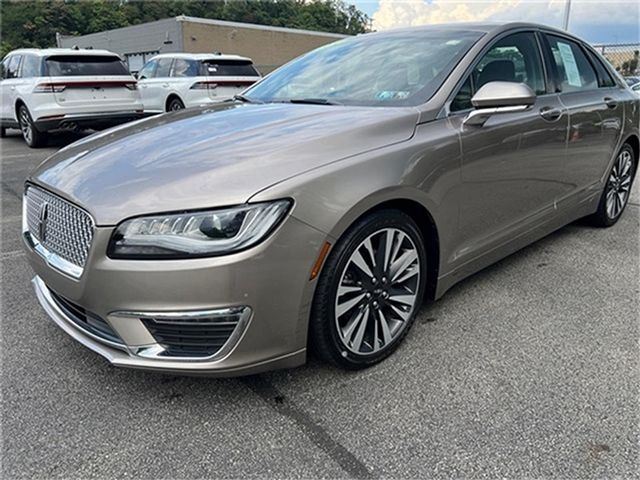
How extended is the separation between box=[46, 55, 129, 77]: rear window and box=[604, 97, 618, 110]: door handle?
795cm

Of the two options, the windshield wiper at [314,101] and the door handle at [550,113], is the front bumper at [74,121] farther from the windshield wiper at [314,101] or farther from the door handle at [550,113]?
the door handle at [550,113]

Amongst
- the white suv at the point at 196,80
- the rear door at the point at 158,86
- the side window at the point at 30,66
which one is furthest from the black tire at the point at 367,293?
the rear door at the point at 158,86

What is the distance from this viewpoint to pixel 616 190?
4359 mm

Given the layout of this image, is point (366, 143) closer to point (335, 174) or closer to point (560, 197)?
point (335, 174)

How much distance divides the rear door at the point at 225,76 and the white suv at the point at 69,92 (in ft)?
5.85

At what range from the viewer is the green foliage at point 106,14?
55.3m

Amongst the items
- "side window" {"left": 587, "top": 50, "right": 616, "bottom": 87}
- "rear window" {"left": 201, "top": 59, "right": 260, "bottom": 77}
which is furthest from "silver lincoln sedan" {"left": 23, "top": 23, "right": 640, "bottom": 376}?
"rear window" {"left": 201, "top": 59, "right": 260, "bottom": 77}

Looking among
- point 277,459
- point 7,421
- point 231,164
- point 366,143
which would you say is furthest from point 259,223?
point 7,421

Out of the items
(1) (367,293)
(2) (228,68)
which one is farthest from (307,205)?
(2) (228,68)

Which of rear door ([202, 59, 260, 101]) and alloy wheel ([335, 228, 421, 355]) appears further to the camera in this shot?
rear door ([202, 59, 260, 101])

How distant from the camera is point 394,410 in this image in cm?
208

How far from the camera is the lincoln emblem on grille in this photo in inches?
86.8

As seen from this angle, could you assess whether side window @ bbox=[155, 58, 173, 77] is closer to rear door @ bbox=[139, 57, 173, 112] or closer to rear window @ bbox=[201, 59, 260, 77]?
rear door @ bbox=[139, 57, 173, 112]

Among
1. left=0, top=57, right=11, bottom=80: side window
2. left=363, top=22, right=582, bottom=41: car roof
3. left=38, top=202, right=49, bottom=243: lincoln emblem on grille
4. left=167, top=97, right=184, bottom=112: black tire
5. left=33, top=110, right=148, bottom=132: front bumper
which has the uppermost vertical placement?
left=363, top=22, right=582, bottom=41: car roof
